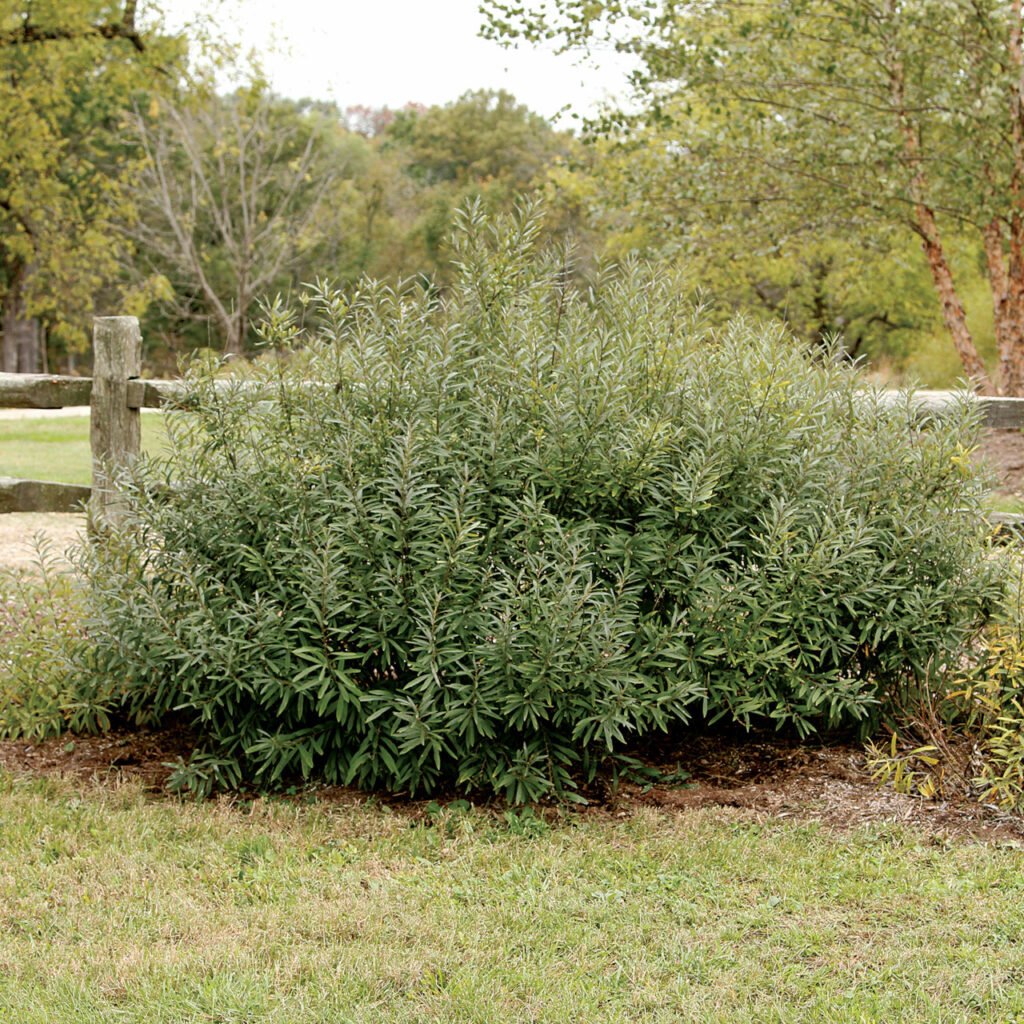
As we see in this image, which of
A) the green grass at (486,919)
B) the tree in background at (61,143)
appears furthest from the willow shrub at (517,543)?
the tree in background at (61,143)

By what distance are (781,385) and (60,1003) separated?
3364mm

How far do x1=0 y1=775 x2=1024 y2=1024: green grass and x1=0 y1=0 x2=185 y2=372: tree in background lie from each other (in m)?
17.9

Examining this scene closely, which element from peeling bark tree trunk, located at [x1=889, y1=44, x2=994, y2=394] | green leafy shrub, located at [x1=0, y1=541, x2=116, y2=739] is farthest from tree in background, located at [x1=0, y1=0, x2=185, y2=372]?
green leafy shrub, located at [x1=0, y1=541, x2=116, y2=739]

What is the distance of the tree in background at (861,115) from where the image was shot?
10.6 m

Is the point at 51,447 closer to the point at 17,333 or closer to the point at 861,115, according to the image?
the point at 861,115

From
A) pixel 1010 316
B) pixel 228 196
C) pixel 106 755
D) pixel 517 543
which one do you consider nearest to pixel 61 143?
pixel 228 196

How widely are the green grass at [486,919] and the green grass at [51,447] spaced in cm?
678

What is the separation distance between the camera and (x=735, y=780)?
484 cm

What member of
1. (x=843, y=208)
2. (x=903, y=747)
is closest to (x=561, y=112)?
(x=843, y=208)

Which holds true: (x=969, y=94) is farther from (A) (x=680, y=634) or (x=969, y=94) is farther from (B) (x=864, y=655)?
(A) (x=680, y=634)

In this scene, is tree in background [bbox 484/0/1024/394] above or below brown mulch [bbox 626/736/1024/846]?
above

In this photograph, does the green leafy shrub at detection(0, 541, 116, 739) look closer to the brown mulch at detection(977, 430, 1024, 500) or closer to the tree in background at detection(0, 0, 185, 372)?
the brown mulch at detection(977, 430, 1024, 500)

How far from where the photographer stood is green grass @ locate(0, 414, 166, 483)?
13352mm

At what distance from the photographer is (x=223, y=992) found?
311 cm
